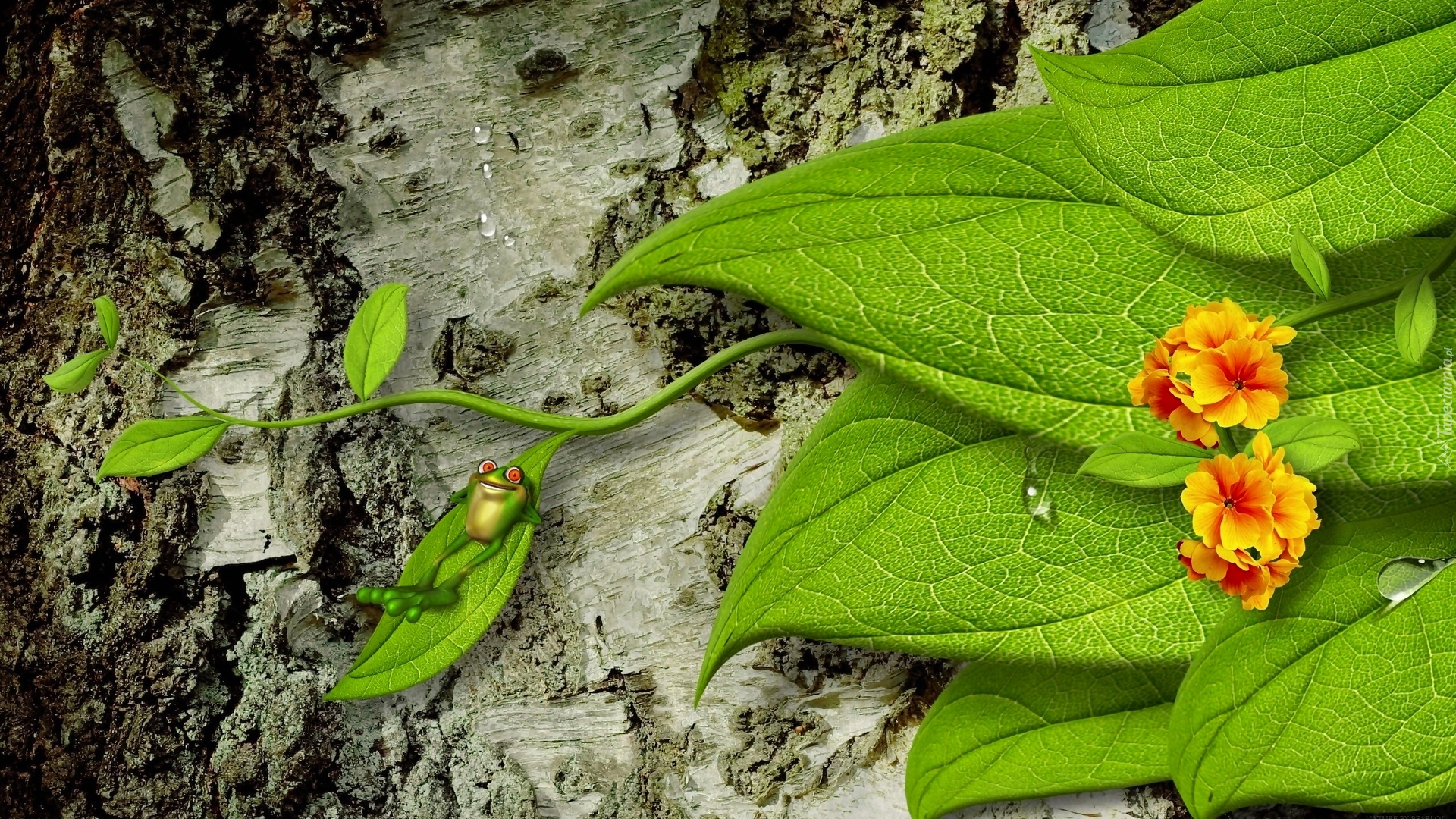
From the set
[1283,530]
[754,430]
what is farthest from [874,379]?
[1283,530]

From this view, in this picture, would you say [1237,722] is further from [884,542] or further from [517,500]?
[517,500]

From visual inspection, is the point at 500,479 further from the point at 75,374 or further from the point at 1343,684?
the point at 1343,684

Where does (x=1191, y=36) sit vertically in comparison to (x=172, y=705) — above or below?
above

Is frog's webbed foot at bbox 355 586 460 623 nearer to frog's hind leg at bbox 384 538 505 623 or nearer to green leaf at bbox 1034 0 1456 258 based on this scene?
frog's hind leg at bbox 384 538 505 623

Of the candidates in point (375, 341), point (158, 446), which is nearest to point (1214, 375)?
point (375, 341)

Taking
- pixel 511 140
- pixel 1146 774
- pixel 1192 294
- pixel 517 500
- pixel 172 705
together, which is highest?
pixel 511 140

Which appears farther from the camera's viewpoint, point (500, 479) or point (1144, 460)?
point (500, 479)
